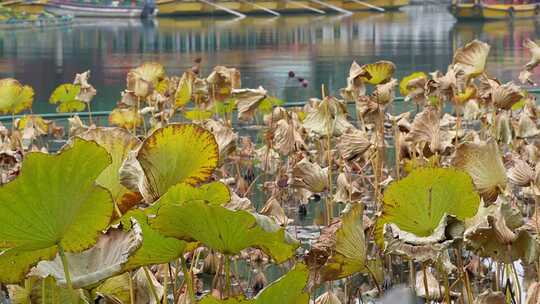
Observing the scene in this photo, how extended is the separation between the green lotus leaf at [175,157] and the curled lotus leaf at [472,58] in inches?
47.0

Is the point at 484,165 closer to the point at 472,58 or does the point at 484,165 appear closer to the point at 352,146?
the point at 352,146

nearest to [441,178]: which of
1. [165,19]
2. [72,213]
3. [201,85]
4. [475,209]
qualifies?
[475,209]

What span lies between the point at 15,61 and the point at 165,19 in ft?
46.4

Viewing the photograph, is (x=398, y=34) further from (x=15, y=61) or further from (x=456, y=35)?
(x=15, y=61)

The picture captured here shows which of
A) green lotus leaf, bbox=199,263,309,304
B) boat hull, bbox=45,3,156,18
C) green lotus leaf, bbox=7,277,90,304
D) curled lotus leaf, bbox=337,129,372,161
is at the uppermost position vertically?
boat hull, bbox=45,3,156,18

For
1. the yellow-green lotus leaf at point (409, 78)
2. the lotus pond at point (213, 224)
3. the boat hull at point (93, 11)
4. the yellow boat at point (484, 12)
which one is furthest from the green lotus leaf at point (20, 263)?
the boat hull at point (93, 11)

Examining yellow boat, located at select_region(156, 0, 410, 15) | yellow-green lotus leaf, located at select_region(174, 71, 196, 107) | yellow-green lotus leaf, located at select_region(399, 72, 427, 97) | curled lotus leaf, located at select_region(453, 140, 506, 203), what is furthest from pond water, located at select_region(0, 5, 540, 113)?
yellow boat, located at select_region(156, 0, 410, 15)

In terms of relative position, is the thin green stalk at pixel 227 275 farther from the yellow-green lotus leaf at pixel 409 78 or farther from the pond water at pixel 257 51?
the pond water at pixel 257 51

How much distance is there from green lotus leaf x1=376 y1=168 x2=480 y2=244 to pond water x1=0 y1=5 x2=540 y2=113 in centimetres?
473

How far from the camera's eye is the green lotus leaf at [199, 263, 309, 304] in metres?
0.89

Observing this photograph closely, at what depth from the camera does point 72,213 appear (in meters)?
0.88

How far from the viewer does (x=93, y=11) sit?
2561 cm

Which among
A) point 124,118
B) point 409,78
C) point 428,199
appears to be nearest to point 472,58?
point 409,78

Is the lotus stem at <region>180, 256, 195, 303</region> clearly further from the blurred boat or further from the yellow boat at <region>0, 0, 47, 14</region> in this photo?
the blurred boat
